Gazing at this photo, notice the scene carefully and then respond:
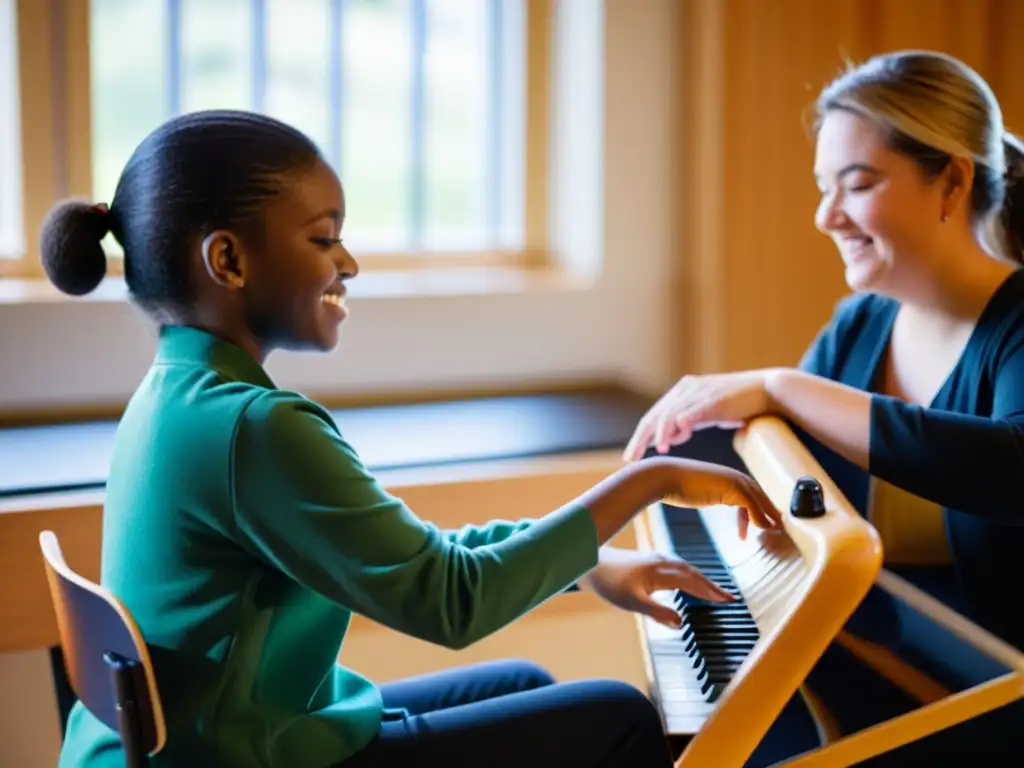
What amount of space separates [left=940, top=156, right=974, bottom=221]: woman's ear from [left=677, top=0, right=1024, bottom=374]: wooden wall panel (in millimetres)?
829

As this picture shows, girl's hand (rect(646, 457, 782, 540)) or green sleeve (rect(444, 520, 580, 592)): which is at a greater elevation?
girl's hand (rect(646, 457, 782, 540))

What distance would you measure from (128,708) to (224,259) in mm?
381

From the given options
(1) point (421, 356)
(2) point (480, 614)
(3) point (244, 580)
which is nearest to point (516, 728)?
(2) point (480, 614)

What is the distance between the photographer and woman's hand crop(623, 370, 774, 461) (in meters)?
1.43

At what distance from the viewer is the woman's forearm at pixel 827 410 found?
1.37 meters

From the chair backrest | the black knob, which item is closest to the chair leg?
the chair backrest

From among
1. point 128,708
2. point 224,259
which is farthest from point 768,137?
point 128,708

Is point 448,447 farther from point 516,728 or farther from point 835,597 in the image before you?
point 835,597

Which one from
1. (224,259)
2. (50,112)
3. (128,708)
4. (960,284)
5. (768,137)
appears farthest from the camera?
(768,137)

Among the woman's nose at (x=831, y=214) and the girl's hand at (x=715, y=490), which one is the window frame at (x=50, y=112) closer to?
the woman's nose at (x=831, y=214)

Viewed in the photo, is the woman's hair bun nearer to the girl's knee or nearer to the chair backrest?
the chair backrest

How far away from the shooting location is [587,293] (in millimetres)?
2420

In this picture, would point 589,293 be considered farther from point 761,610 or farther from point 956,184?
point 761,610

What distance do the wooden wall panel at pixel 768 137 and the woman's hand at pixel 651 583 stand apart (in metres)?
1.18
